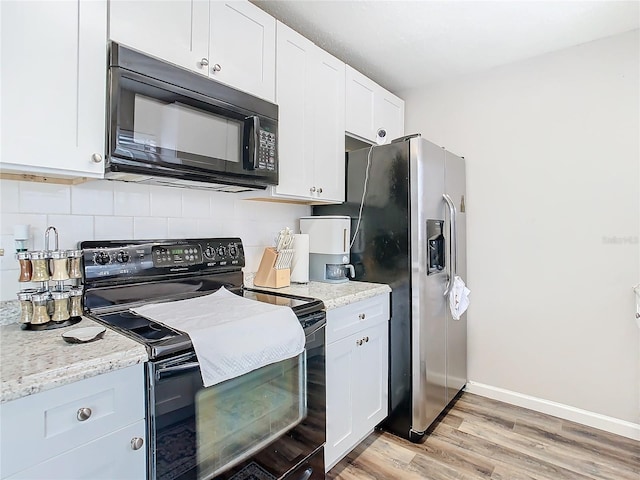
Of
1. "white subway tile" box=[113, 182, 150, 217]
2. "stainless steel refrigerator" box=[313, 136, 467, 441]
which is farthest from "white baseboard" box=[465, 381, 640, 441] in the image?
"white subway tile" box=[113, 182, 150, 217]

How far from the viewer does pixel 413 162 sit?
6.59 feet

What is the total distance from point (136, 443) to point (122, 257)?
2.40 ft

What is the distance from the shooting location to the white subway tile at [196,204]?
1.73 m

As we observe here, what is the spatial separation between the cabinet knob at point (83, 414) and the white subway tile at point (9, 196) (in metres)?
0.80

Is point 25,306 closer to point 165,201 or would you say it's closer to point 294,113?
point 165,201

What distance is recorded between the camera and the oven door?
0.99 meters

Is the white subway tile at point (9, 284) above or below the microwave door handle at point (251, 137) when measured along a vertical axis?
below

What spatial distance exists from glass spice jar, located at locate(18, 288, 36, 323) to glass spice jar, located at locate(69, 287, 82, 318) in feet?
0.34

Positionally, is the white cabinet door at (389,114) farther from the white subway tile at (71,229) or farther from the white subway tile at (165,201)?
the white subway tile at (71,229)

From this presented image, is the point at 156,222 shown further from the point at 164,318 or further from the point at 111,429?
the point at 111,429

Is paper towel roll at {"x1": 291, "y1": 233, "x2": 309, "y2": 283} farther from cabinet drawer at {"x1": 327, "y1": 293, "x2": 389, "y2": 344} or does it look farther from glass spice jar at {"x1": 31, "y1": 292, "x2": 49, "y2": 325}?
glass spice jar at {"x1": 31, "y1": 292, "x2": 49, "y2": 325}

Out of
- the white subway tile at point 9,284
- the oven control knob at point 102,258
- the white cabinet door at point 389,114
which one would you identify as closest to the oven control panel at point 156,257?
the oven control knob at point 102,258

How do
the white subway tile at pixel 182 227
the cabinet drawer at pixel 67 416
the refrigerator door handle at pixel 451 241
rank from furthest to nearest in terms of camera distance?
the refrigerator door handle at pixel 451 241 < the white subway tile at pixel 182 227 < the cabinet drawer at pixel 67 416

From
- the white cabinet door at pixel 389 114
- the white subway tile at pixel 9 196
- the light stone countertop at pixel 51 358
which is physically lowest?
the light stone countertop at pixel 51 358
